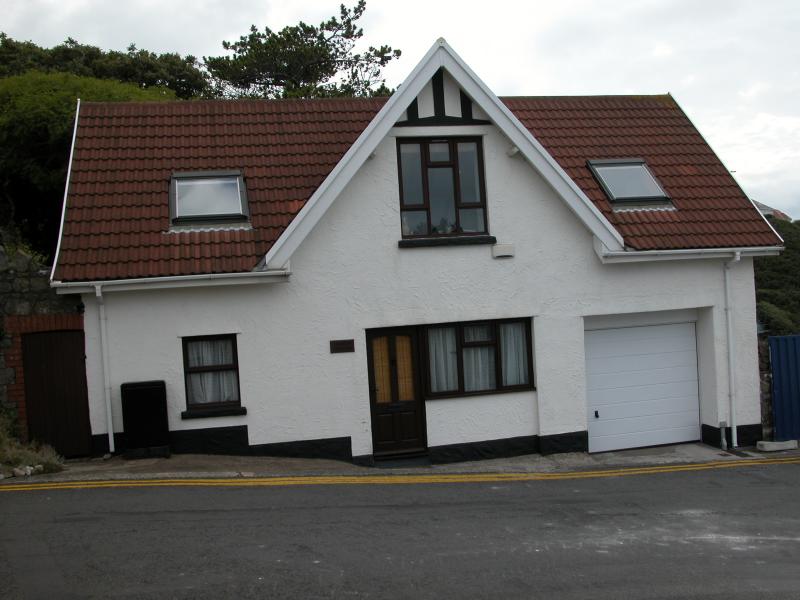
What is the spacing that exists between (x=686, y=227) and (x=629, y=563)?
7.70 m

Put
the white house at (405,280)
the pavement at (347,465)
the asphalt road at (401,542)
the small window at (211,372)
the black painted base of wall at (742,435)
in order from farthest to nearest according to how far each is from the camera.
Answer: the black painted base of wall at (742,435) → the small window at (211,372) → the white house at (405,280) → the pavement at (347,465) → the asphalt road at (401,542)

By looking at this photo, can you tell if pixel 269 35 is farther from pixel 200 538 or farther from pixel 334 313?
pixel 200 538

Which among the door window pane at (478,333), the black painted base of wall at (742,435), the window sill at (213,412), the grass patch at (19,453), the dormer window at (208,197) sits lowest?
the black painted base of wall at (742,435)

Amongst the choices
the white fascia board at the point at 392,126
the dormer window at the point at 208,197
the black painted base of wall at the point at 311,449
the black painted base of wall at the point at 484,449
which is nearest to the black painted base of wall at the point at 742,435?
the black painted base of wall at the point at 484,449

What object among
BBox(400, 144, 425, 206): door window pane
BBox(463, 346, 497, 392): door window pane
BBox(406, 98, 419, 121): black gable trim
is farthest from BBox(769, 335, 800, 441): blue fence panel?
BBox(406, 98, 419, 121): black gable trim

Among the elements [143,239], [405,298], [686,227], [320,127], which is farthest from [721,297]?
[143,239]

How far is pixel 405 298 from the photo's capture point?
11.9m

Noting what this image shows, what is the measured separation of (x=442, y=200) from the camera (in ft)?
40.2

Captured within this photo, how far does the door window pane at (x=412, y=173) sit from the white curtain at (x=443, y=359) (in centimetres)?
221

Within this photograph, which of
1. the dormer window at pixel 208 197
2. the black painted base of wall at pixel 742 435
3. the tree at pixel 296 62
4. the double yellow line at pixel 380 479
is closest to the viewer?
the double yellow line at pixel 380 479

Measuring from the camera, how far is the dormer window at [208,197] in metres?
11.9

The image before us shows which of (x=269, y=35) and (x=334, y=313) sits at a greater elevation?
(x=269, y=35)

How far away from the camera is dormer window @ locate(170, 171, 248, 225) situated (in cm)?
1188

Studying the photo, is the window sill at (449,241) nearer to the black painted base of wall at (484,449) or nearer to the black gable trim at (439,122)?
the black gable trim at (439,122)
